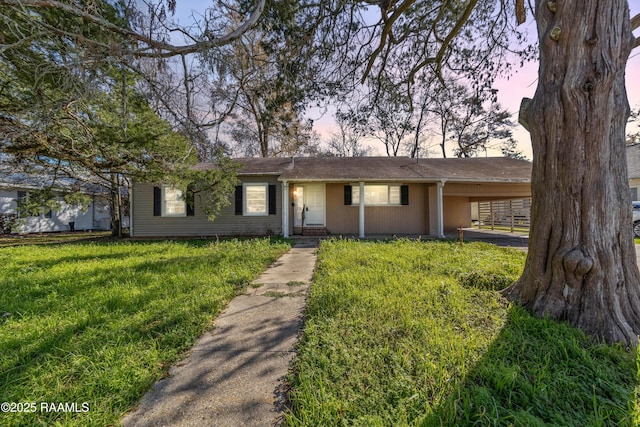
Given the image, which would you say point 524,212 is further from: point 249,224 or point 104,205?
point 104,205

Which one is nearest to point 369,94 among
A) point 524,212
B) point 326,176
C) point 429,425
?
point 326,176

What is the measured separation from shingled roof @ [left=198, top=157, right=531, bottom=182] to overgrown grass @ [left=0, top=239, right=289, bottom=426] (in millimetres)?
5209

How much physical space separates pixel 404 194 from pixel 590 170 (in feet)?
26.5

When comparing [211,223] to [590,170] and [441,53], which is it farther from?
[590,170]

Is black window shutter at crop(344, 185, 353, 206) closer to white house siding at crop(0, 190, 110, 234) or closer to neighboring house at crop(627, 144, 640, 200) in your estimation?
white house siding at crop(0, 190, 110, 234)

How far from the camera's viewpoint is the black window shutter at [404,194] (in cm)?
1062

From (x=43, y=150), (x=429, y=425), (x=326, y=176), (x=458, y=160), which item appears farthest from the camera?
(x=458, y=160)

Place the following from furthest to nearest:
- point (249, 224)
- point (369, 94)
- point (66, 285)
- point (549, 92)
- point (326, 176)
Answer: point (249, 224) → point (326, 176) → point (369, 94) → point (66, 285) → point (549, 92)

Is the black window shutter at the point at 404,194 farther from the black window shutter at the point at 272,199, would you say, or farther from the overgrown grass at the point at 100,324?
the overgrown grass at the point at 100,324

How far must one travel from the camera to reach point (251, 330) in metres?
2.70

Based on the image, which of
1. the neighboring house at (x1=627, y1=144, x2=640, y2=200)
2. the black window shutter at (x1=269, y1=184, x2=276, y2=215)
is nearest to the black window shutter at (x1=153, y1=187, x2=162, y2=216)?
the black window shutter at (x1=269, y1=184, x2=276, y2=215)

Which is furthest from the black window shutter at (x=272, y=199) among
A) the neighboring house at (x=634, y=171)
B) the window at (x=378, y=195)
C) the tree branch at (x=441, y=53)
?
the neighboring house at (x=634, y=171)

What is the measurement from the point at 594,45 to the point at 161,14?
5.11m

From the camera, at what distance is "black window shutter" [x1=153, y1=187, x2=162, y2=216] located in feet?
34.2
